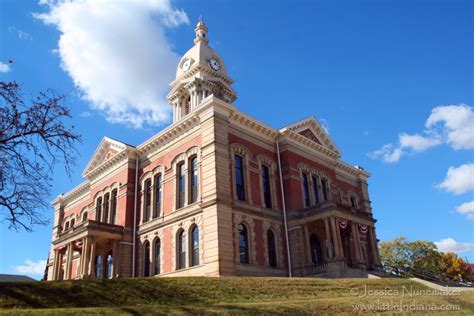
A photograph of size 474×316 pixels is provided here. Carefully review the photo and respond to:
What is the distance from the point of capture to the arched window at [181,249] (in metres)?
27.4

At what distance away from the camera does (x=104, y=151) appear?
37.9 m

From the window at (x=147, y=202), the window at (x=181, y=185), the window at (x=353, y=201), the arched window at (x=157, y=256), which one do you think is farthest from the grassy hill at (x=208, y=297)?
the window at (x=353, y=201)

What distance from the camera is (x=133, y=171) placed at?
34.1 metres

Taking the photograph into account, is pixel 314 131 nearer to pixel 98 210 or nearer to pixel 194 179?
pixel 194 179

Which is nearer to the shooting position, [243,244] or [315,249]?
[243,244]

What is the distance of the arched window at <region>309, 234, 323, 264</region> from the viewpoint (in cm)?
3098

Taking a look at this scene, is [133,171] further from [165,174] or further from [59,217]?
[59,217]

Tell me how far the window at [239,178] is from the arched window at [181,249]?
4653 millimetres

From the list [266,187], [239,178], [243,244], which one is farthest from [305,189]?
[243,244]

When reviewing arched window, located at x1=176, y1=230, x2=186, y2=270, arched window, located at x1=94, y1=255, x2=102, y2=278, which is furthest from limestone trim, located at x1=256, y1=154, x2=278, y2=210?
arched window, located at x1=94, y1=255, x2=102, y2=278

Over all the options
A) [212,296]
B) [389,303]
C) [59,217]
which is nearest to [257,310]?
[212,296]

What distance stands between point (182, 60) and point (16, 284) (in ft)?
120

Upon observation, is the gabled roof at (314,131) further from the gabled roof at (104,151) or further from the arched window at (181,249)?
the gabled roof at (104,151)

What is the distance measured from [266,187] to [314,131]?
8506mm
